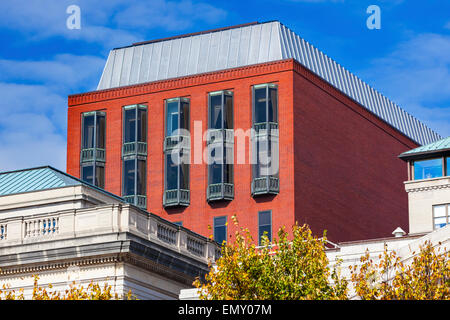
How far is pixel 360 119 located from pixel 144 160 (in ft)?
63.2

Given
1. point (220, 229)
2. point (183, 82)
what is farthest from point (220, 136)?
point (220, 229)

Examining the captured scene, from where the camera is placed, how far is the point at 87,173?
8706 centimetres

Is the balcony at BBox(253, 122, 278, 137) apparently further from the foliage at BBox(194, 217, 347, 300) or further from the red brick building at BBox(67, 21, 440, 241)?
the foliage at BBox(194, 217, 347, 300)

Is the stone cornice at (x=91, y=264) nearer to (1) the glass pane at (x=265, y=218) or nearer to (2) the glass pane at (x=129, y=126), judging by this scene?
(1) the glass pane at (x=265, y=218)

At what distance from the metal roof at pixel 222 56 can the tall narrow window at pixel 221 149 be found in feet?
15.3

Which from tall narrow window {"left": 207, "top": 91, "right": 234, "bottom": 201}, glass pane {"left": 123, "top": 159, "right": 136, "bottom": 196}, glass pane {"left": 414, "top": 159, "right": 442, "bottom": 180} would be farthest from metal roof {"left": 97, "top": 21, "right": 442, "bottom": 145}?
glass pane {"left": 414, "top": 159, "right": 442, "bottom": 180}

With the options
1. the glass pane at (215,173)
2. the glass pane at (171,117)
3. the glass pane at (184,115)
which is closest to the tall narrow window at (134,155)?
the glass pane at (171,117)

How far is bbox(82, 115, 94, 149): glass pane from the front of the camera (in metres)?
88.2

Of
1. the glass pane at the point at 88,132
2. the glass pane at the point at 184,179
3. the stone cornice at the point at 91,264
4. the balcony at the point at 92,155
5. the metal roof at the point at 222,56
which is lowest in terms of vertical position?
the stone cornice at the point at 91,264

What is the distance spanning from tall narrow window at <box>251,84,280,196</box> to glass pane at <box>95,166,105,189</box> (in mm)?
13603

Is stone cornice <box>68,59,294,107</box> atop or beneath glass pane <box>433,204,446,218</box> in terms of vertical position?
atop

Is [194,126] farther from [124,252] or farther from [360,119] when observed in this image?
[124,252]

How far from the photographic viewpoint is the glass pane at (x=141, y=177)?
84.8m

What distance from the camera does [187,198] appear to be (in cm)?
8250
